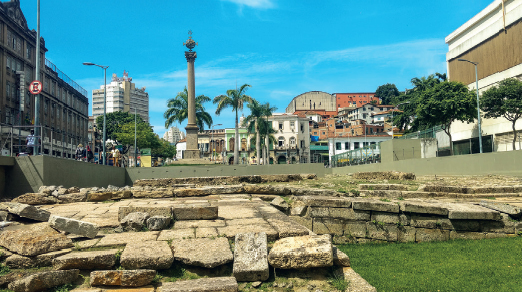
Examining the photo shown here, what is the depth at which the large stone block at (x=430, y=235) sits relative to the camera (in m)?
6.52

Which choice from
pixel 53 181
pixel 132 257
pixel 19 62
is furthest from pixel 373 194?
pixel 19 62

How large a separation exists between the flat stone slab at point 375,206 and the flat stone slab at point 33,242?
4.46 metres

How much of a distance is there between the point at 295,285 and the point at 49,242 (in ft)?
8.26

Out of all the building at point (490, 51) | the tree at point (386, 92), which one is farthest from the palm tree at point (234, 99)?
the tree at point (386, 92)

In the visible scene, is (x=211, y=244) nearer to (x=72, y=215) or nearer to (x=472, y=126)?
(x=72, y=215)

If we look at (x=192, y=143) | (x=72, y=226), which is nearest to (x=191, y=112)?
(x=192, y=143)

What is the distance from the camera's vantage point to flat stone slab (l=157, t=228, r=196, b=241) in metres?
4.54

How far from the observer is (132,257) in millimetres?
3725

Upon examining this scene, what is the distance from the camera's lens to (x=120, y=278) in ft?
11.5

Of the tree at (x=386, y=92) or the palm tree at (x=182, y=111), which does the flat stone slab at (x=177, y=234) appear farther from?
the tree at (x=386, y=92)

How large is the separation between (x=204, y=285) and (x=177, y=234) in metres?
1.45

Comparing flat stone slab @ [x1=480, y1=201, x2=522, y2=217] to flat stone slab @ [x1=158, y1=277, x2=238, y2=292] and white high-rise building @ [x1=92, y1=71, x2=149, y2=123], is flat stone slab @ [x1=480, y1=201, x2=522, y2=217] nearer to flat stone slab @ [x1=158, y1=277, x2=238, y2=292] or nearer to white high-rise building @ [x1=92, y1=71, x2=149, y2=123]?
flat stone slab @ [x1=158, y1=277, x2=238, y2=292]

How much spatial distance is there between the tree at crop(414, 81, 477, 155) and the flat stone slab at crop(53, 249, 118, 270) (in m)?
35.7

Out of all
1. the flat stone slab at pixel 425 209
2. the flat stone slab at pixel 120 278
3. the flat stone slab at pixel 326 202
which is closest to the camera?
the flat stone slab at pixel 120 278
